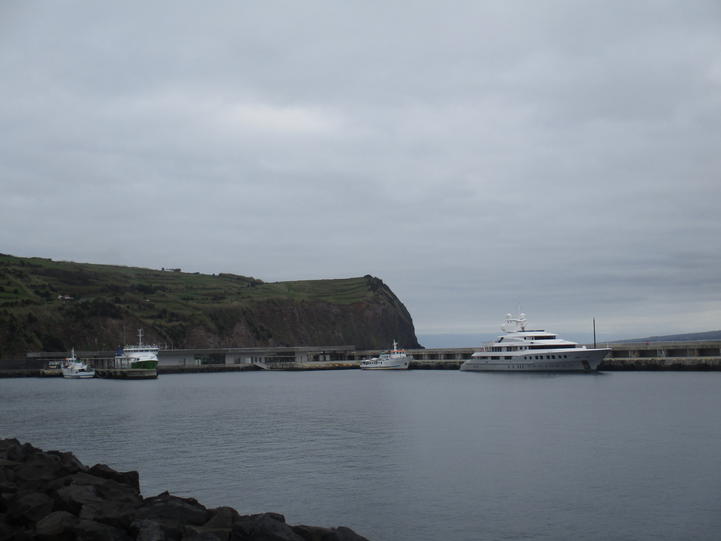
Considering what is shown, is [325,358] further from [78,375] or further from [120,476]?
[120,476]

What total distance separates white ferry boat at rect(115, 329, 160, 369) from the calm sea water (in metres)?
65.2

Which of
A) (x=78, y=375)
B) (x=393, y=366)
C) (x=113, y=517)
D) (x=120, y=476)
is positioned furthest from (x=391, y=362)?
(x=113, y=517)

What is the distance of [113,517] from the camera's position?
18.6 meters

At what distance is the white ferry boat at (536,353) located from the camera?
107m

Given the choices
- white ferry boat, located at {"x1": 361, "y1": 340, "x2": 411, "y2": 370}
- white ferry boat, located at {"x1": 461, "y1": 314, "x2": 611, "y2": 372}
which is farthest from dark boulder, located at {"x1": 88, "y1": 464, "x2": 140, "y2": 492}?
white ferry boat, located at {"x1": 361, "y1": 340, "x2": 411, "y2": 370}

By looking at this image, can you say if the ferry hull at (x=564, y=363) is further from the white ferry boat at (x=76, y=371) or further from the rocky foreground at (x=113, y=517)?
the rocky foreground at (x=113, y=517)

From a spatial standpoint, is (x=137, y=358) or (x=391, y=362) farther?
(x=391, y=362)

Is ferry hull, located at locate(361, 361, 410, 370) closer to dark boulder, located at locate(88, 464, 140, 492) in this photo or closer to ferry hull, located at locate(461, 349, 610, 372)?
ferry hull, located at locate(461, 349, 610, 372)

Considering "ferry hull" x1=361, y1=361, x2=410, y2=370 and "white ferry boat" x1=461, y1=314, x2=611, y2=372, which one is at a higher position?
"white ferry boat" x1=461, y1=314, x2=611, y2=372

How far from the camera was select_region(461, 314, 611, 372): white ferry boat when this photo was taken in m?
107

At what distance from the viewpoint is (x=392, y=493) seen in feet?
89.0

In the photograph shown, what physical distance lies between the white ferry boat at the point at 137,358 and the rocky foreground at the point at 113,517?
112 metres

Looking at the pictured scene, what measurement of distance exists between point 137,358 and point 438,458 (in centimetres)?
10958

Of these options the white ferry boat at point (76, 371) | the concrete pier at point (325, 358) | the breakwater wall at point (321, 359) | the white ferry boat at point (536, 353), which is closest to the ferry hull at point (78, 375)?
the white ferry boat at point (76, 371)
